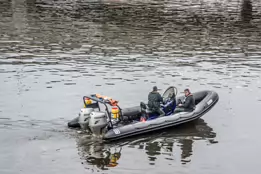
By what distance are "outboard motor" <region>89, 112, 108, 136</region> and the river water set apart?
0.62 m

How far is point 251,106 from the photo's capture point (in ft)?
98.6

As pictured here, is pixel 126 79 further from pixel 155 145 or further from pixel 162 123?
pixel 155 145

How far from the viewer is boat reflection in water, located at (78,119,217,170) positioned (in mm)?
21906

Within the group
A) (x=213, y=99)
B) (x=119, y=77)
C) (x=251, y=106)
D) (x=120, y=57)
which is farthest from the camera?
(x=120, y=57)

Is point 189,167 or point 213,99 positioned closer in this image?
point 189,167

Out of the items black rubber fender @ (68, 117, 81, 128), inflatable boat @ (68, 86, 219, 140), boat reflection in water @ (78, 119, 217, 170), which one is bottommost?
boat reflection in water @ (78, 119, 217, 170)

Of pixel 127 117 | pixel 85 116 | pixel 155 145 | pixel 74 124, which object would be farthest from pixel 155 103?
pixel 74 124

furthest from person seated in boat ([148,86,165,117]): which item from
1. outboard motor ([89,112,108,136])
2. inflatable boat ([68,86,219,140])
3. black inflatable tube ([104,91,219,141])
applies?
outboard motor ([89,112,108,136])

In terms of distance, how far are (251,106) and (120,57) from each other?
14.3 meters

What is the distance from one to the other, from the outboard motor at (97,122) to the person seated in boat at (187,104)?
4.52m

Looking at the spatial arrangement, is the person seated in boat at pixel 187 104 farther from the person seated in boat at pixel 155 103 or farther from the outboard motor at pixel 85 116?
the outboard motor at pixel 85 116

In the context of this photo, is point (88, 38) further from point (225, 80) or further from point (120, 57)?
point (225, 80)

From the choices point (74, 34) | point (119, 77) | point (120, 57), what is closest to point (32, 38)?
point (74, 34)

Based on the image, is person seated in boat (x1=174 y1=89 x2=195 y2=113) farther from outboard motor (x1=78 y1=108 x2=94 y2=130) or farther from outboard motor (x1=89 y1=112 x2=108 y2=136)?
outboard motor (x1=78 y1=108 x2=94 y2=130)
